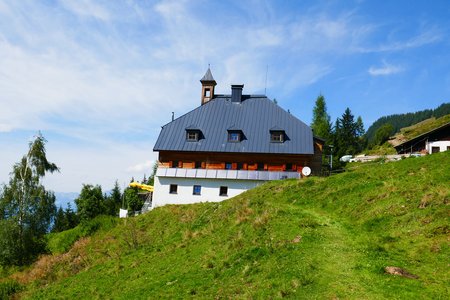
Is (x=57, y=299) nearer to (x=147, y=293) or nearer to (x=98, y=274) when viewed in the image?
(x=98, y=274)

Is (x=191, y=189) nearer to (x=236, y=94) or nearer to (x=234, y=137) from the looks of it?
(x=234, y=137)

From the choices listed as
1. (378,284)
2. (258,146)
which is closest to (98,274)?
(378,284)

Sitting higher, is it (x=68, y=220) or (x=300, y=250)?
(x=300, y=250)

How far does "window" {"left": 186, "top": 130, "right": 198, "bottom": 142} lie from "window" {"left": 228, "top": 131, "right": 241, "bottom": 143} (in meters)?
3.87

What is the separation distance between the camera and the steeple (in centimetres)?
4726

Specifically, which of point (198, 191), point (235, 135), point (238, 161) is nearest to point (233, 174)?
point (238, 161)

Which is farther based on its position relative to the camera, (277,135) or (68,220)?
(68,220)

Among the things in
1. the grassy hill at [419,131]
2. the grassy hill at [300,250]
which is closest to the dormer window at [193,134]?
the grassy hill at [300,250]

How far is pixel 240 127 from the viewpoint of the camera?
41844 mm

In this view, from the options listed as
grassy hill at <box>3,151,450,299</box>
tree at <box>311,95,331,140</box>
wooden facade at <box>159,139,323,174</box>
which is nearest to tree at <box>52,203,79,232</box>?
wooden facade at <box>159,139,323,174</box>

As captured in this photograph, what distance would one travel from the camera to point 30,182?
35719 millimetres

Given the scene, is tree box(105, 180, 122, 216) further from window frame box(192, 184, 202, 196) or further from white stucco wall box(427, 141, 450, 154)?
white stucco wall box(427, 141, 450, 154)

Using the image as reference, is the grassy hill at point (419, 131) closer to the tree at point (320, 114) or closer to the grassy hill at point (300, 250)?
the tree at point (320, 114)

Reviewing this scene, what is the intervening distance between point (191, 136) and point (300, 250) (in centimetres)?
2766
